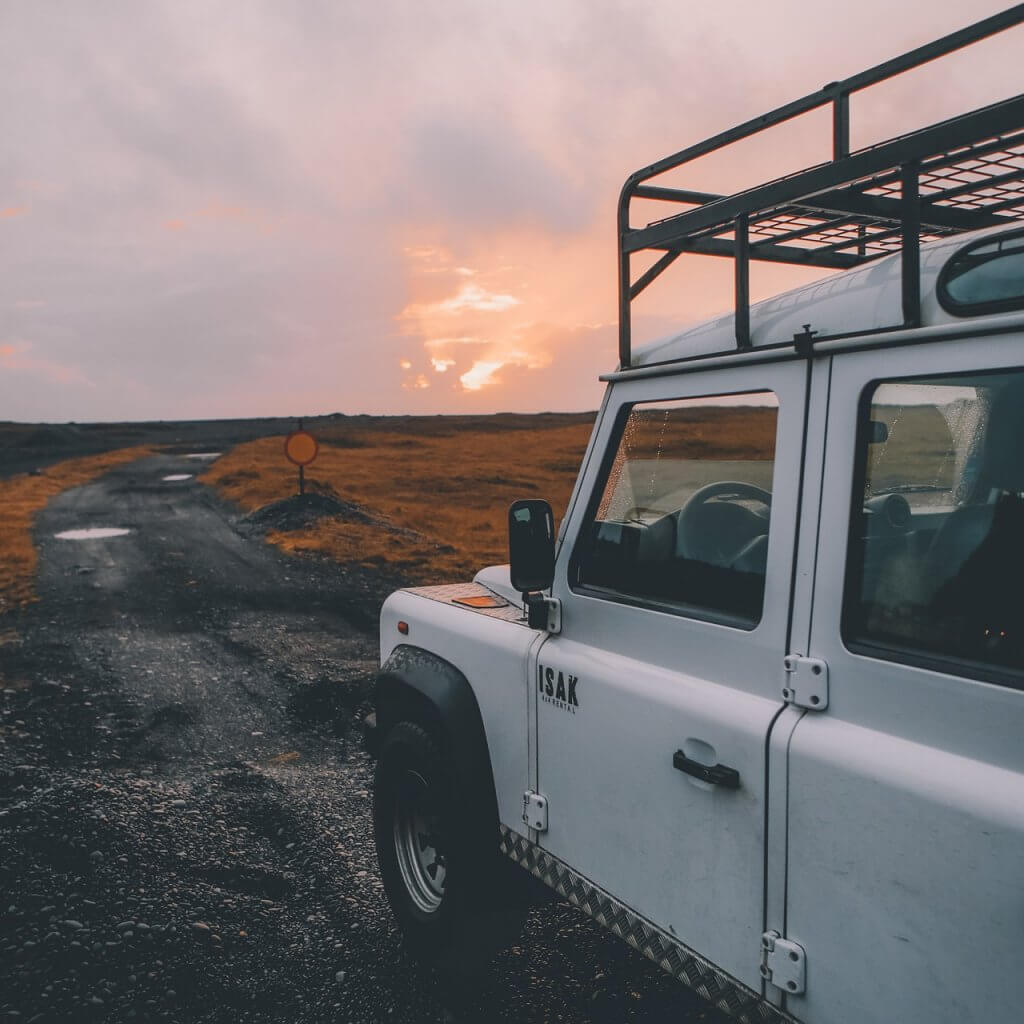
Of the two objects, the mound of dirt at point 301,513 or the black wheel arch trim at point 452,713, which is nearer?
the black wheel arch trim at point 452,713

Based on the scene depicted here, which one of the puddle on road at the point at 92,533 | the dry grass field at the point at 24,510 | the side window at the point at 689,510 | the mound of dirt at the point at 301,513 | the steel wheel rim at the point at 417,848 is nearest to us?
the side window at the point at 689,510

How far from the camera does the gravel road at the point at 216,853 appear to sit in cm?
335

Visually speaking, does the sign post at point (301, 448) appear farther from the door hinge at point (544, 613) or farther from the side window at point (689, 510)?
the side window at point (689, 510)

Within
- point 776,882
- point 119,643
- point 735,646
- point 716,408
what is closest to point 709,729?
point 735,646

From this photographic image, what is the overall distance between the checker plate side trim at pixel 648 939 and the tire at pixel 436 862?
6.3 inches

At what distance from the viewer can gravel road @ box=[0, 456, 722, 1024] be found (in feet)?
11.0

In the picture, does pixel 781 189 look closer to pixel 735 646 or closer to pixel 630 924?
pixel 735 646

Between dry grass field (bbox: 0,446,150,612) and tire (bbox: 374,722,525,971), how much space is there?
8.56 meters

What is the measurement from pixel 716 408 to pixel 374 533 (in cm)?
1377

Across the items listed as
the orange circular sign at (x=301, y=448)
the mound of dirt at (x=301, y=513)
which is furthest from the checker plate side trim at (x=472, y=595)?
the orange circular sign at (x=301, y=448)

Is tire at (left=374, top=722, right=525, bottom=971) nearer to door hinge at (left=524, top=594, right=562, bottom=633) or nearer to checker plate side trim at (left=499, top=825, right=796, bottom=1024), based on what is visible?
checker plate side trim at (left=499, top=825, right=796, bottom=1024)

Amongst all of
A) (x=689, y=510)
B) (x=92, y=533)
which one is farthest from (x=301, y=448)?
(x=689, y=510)

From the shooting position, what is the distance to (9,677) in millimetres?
7512

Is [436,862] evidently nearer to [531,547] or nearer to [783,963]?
[531,547]
